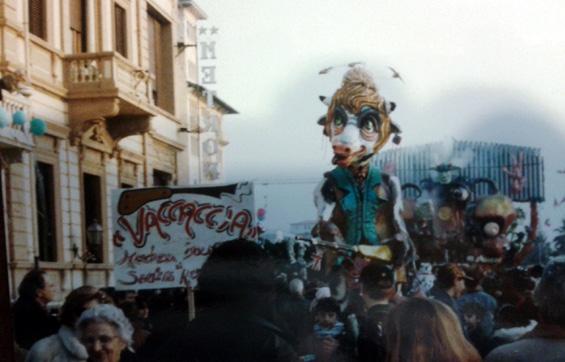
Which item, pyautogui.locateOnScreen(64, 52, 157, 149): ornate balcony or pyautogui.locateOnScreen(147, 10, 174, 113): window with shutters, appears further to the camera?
pyautogui.locateOnScreen(147, 10, 174, 113): window with shutters

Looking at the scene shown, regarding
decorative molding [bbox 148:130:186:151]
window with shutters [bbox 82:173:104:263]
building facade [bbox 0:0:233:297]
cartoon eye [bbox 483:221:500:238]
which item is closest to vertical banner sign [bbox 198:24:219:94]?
building facade [bbox 0:0:233:297]

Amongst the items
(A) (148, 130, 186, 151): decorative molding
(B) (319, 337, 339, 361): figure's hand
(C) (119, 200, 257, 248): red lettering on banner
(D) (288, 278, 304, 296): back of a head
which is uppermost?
(A) (148, 130, 186, 151): decorative molding

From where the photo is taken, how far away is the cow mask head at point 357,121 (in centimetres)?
443

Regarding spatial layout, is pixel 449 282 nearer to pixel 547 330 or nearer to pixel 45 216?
pixel 547 330

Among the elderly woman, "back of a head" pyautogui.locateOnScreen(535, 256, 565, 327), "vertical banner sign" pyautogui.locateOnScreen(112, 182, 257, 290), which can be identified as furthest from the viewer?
the elderly woman

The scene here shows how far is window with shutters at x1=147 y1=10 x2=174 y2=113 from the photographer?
4.60 m

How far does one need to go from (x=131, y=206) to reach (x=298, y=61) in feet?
2.65

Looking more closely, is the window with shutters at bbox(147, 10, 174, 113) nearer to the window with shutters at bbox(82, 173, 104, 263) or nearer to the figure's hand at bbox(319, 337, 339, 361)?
the window with shutters at bbox(82, 173, 104, 263)

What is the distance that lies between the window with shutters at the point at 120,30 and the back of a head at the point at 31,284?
87cm

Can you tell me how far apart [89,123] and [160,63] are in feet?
1.17

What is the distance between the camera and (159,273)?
14.9 feet

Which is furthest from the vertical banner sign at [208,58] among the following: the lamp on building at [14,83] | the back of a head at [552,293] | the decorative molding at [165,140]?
the back of a head at [552,293]

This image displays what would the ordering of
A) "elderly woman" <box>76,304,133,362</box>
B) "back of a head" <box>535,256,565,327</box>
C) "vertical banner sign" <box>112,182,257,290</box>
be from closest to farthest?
"back of a head" <box>535,256,565,327</box> < "vertical banner sign" <box>112,182,257,290</box> < "elderly woman" <box>76,304,133,362</box>

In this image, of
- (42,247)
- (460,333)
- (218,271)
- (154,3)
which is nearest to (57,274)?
(42,247)
